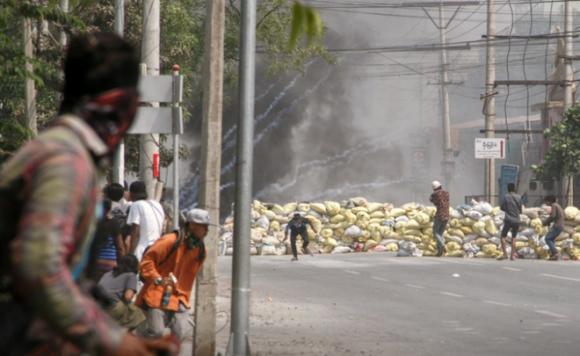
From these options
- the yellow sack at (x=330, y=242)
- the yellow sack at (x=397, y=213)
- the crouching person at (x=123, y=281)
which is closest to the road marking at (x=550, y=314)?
the crouching person at (x=123, y=281)

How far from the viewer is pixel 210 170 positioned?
1175cm

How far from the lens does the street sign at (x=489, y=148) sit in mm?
46650

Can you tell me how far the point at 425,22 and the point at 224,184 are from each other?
28.6m

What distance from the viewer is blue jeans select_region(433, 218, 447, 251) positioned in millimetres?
32156

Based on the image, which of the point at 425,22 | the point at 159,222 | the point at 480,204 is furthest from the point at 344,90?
the point at 159,222

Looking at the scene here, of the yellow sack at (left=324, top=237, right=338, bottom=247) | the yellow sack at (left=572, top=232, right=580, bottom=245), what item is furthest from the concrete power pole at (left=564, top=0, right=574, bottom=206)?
the yellow sack at (left=572, top=232, right=580, bottom=245)

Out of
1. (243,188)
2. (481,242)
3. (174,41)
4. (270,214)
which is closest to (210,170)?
(243,188)

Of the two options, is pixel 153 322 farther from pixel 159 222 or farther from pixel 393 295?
pixel 393 295

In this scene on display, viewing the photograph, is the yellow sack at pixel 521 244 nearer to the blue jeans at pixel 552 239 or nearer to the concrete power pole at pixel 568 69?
the blue jeans at pixel 552 239

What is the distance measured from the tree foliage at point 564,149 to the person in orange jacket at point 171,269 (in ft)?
128

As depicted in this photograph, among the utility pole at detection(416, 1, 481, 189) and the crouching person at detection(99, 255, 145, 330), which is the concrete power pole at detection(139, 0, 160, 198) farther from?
the utility pole at detection(416, 1, 481, 189)

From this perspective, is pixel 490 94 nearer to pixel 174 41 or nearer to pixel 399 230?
pixel 399 230

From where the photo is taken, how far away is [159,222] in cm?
1350

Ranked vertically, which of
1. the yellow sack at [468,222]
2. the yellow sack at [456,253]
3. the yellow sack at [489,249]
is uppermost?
the yellow sack at [468,222]
